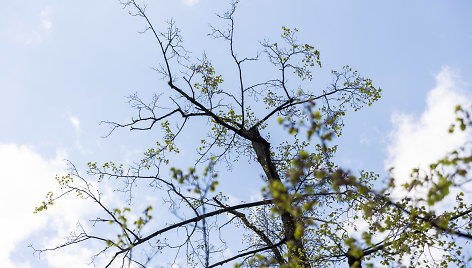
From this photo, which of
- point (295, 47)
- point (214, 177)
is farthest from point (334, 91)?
point (214, 177)

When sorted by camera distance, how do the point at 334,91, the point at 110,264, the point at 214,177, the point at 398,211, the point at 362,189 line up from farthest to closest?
1. the point at 334,91
2. the point at 110,264
3. the point at 398,211
4. the point at 214,177
5. the point at 362,189

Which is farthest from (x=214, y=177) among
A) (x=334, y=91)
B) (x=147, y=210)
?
(x=334, y=91)

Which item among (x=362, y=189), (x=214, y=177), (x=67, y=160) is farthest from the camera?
(x=67, y=160)

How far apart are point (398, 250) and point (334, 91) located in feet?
17.3

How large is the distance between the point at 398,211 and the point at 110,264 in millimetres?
6206

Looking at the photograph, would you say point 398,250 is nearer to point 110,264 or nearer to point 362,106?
point 362,106

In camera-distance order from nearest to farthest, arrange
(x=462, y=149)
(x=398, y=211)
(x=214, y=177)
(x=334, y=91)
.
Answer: (x=462, y=149) < (x=214, y=177) < (x=398, y=211) < (x=334, y=91)

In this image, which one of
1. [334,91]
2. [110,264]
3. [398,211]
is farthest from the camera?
[334,91]

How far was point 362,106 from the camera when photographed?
9906mm

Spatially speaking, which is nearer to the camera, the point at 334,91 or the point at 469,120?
the point at 469,120

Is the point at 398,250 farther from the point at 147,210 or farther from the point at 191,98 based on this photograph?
the point at 191,98

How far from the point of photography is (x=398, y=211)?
20.8 feet

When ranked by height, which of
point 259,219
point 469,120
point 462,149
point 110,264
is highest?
point 259,219

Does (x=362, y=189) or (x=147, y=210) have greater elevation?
(x=147, y=210)
